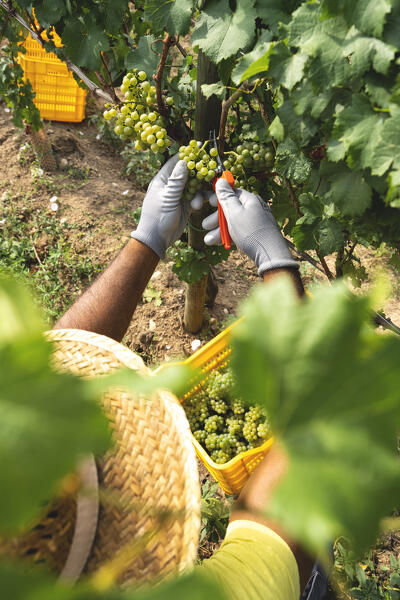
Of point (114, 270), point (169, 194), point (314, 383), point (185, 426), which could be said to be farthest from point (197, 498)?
point (169, 194)

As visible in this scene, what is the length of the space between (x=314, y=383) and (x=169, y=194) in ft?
5.15

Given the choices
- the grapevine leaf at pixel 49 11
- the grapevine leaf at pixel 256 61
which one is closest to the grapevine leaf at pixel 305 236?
the grapevine leaf at pixel 256 61

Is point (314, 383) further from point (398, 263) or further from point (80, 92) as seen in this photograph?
point (80, 92)

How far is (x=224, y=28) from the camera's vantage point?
1129 mm

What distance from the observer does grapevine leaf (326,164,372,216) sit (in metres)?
0.94

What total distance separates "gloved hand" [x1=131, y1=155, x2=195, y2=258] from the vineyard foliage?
218 mm

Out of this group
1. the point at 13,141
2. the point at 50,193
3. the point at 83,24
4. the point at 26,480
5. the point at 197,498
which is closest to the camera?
the point at 26,480

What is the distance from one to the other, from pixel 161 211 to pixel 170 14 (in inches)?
29.6

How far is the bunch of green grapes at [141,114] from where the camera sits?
4.83 feet

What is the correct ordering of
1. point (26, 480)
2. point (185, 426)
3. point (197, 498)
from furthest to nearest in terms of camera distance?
1. point (185, 426)
2. point (197, 498)
3. point (26, 480)

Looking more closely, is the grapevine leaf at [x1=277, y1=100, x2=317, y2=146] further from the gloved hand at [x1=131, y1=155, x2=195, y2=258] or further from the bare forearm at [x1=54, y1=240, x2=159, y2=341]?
the bare forearm at [x1=54, y1=240, x2=159, y2=341]

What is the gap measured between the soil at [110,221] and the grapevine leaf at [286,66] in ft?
6.03

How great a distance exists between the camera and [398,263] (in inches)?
60.6

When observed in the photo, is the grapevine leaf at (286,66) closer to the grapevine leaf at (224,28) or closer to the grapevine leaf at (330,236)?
the grapevine leaf at (224,28)
